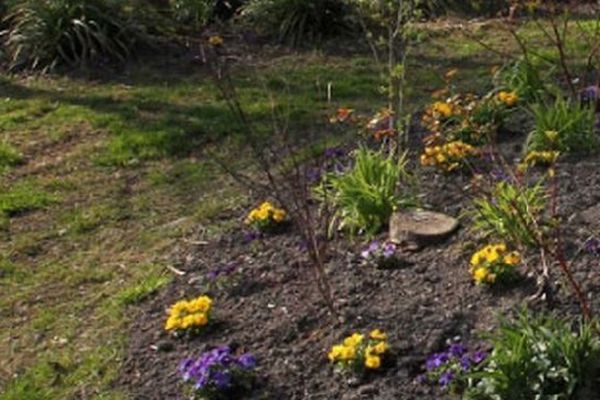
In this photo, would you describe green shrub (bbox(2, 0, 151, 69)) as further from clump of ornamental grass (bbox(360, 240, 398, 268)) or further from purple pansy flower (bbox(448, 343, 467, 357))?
purple pansy flower (bbox(448, 343, 467, 357))

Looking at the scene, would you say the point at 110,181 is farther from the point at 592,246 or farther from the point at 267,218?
the point at 592,246

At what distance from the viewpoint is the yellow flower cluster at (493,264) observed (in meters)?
4.88

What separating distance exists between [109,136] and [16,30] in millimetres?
2271

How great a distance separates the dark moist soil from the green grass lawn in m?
0.20

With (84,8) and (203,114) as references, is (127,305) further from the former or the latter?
(84,8)

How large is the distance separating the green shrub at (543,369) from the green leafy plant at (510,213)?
633mm

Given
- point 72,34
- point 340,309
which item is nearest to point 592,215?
point 340,309

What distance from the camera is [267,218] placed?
6012 mm

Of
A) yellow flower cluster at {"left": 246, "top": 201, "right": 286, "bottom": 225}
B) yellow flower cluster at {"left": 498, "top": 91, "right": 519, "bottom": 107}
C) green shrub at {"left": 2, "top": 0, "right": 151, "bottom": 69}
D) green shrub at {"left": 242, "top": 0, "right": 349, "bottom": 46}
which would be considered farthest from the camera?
green shrub at {"left": 242, "top": 0, "right": 349, "bottom": 46}

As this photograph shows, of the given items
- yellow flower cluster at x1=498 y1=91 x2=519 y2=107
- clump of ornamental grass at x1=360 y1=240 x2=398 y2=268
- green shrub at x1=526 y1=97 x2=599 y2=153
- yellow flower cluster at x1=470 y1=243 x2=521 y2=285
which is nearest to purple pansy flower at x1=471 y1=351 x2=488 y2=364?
yellow flower cluster at x1=470 y1=243 x2=521 y2=285

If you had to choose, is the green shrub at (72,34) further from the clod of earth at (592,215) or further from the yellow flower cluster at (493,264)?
the yellow flower cluster at (493,264)

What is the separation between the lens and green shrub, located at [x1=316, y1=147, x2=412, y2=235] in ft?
18.9

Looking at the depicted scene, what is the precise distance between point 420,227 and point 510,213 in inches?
21.3

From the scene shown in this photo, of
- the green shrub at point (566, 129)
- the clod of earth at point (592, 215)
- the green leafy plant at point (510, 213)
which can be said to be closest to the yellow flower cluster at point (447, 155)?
the green leafy plant at point (510, 213)
